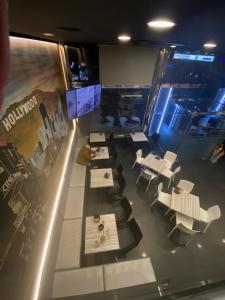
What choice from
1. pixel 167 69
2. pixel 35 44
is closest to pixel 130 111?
pixel 167 69

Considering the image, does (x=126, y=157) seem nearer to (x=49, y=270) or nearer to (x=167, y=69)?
(x=167, y=69)

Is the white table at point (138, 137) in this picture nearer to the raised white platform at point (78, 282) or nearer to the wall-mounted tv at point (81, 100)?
the wall-mounted tv at point (81, 100)

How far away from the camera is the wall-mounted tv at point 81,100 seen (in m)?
4.16

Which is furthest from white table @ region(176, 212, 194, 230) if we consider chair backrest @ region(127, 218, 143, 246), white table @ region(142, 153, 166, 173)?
white table @ region(142, 153, 166, 173)

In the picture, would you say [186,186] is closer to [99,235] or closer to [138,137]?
[99,235]

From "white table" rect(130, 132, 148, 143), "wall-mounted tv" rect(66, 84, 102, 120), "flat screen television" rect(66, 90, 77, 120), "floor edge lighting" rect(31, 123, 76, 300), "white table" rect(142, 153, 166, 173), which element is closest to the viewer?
"floor edge lighting" rect(31, 123, 76, 300)

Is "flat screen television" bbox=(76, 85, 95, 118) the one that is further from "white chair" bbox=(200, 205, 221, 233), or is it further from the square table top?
"white chair" bbox=(200, 205, 221, 233)

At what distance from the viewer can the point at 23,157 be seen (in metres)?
2.03

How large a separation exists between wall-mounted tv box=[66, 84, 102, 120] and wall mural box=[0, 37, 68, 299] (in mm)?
944

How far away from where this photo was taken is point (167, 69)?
5707mm

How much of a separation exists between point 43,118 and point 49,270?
8.81ft

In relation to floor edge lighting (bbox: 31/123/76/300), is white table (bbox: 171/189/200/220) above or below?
below

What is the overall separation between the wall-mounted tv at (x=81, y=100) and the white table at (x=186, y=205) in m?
3.72

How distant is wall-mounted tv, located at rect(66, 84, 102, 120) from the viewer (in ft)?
13.7
